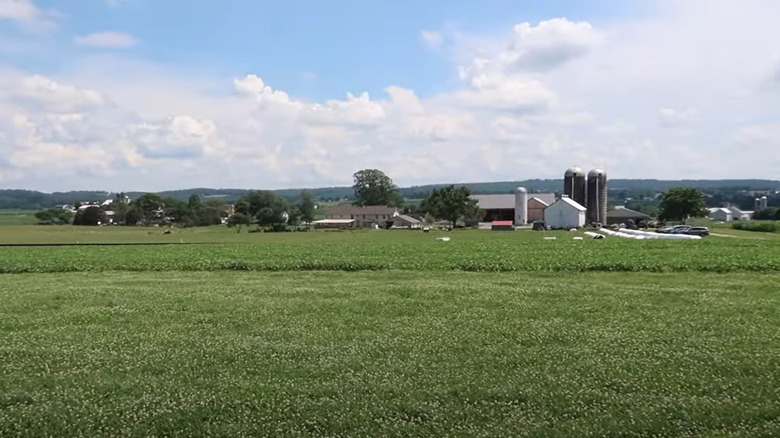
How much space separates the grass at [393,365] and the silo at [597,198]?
10876 centimetres

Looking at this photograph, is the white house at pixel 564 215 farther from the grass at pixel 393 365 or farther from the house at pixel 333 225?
the grass at pixel 393 365

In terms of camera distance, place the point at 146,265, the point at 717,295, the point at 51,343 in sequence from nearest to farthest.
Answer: the point at 51,343, the point at 717,295, the point at 146,265

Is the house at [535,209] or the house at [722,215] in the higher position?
the house at [535,209]

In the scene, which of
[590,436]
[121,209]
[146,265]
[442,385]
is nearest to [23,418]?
A: [442,385]

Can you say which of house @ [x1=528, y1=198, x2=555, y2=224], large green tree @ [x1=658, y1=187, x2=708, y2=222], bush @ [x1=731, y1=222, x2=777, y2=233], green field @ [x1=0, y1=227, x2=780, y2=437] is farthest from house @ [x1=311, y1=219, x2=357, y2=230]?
green field @ [x1=0, y1=227, x2=780, y2=437]

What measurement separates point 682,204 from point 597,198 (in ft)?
49.1

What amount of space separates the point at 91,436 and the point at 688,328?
1292 centimetres

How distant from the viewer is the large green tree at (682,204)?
120 m

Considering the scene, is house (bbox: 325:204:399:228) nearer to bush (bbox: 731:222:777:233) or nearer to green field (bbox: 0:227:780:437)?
bush (bbox: 731:222:777:233)

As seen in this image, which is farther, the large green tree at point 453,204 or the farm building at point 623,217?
the farm building at point 623,217

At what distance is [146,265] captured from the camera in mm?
37281

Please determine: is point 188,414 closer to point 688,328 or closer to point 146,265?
point 688,328

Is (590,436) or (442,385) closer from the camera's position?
(590,436)

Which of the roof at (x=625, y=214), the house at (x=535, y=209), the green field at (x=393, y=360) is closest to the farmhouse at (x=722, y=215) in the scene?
the roof at (x=625, y=214)
